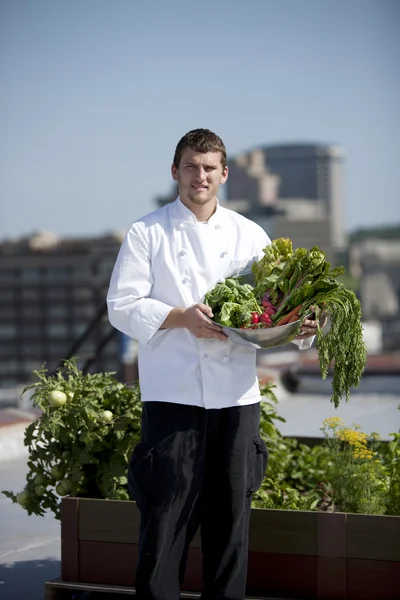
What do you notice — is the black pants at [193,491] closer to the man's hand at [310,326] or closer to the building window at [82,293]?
the man's hand at [310,326]

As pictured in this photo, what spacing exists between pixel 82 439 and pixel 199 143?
1.00 metres

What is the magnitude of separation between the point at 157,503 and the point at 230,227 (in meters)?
0.71

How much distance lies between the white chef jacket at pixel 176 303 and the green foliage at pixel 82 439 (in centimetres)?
56

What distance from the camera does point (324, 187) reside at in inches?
5271

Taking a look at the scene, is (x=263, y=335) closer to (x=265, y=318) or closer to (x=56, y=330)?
Answer: (x=265, y=318)

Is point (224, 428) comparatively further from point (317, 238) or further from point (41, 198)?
point (317, 238)

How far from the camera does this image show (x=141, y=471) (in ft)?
7.73

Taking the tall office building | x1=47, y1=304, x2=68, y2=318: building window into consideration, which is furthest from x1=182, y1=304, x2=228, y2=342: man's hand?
the tall office building

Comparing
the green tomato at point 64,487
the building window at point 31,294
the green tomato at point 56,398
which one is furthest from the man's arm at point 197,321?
the building window at point 31,294

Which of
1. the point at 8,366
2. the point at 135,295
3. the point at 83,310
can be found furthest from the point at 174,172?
the point at 8,366

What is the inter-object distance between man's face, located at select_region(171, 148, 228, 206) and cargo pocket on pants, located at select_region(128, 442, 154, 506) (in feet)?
2.04

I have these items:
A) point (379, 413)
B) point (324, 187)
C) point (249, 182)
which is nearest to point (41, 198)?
point (249, 182)

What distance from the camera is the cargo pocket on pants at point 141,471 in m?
2.35

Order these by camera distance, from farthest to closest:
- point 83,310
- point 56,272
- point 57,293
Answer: point 56,272
point 57,293
point 83,310
